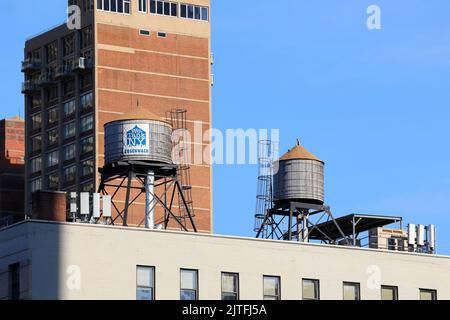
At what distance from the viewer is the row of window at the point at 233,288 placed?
106 metres

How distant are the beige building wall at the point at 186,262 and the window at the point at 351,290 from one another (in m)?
0.27

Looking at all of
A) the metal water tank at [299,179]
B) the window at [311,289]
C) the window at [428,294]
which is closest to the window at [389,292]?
the window at [428,294]

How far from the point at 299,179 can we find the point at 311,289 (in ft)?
97.7

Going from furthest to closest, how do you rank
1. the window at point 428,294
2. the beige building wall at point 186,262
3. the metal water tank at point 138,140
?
the metal water tank at point 138,140, the window at point 428,294, the beige building wall at point 186,262

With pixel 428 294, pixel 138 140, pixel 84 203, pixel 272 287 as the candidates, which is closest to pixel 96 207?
pixel 84 203

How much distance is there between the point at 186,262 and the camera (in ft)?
355

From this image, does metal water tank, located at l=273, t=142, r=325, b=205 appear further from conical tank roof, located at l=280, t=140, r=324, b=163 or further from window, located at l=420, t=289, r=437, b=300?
window, located at l=420, t=289, r=437, b=300

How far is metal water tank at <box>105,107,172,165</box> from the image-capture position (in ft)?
450

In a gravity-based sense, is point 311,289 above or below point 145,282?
below

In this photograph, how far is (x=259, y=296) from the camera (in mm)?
109125

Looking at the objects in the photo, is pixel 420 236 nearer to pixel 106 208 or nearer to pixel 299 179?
pixel 299 179

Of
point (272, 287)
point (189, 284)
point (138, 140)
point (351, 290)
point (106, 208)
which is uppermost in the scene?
point (138, 140)

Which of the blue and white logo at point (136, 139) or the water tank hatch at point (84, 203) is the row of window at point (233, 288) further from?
the blue and white logo at point (136, 139)
